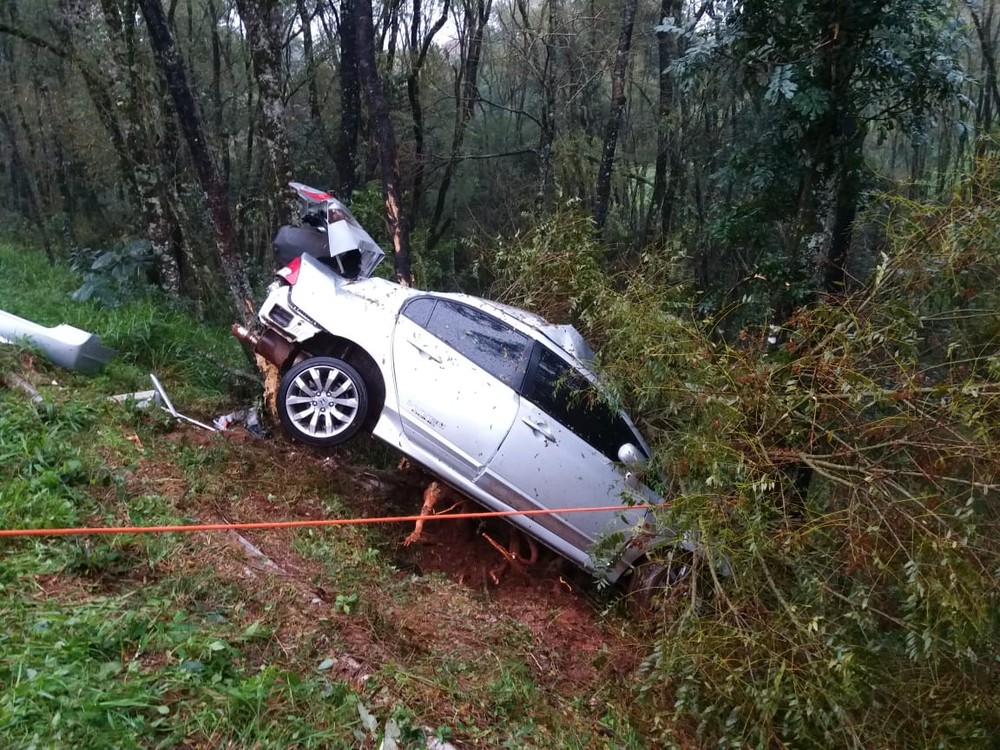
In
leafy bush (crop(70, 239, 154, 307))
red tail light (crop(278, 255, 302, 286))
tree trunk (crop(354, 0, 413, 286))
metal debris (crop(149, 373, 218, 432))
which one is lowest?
metal debris (crop(149, 373, 218, 432))

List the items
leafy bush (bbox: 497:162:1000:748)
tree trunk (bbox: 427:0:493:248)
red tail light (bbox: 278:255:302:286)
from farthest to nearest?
tree trunk (bbox: 427:0:493:248)
red tail light (bbox: 278:255:302:286)
leafy bush (bbox: 497:162:1000:748)

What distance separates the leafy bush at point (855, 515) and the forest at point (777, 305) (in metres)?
0.02

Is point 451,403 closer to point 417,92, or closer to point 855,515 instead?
point 855,515

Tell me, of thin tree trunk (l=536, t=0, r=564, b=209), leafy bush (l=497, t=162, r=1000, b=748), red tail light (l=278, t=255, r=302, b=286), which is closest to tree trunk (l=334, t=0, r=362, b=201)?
thin tree trunk (l=536, t=0, r=564, b=209)

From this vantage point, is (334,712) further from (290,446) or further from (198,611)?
(290,446)

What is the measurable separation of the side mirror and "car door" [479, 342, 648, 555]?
0.20 ft

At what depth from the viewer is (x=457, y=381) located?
5324mm

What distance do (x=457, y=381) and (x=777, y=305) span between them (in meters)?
3.34

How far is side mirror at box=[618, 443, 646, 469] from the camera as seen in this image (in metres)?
5.27

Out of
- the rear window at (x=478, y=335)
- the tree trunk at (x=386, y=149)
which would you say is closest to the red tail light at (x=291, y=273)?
the rear window at (x=478, y=335)

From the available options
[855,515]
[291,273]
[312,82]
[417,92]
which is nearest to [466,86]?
[417,92]

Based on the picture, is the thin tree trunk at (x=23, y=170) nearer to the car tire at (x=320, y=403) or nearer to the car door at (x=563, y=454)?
the car tire at (x=320, y=403)

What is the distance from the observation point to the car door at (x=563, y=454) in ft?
17.1

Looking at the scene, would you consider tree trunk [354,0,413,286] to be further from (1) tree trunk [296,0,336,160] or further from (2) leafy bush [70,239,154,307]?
(1) tree trunk [296,0,336,160]
